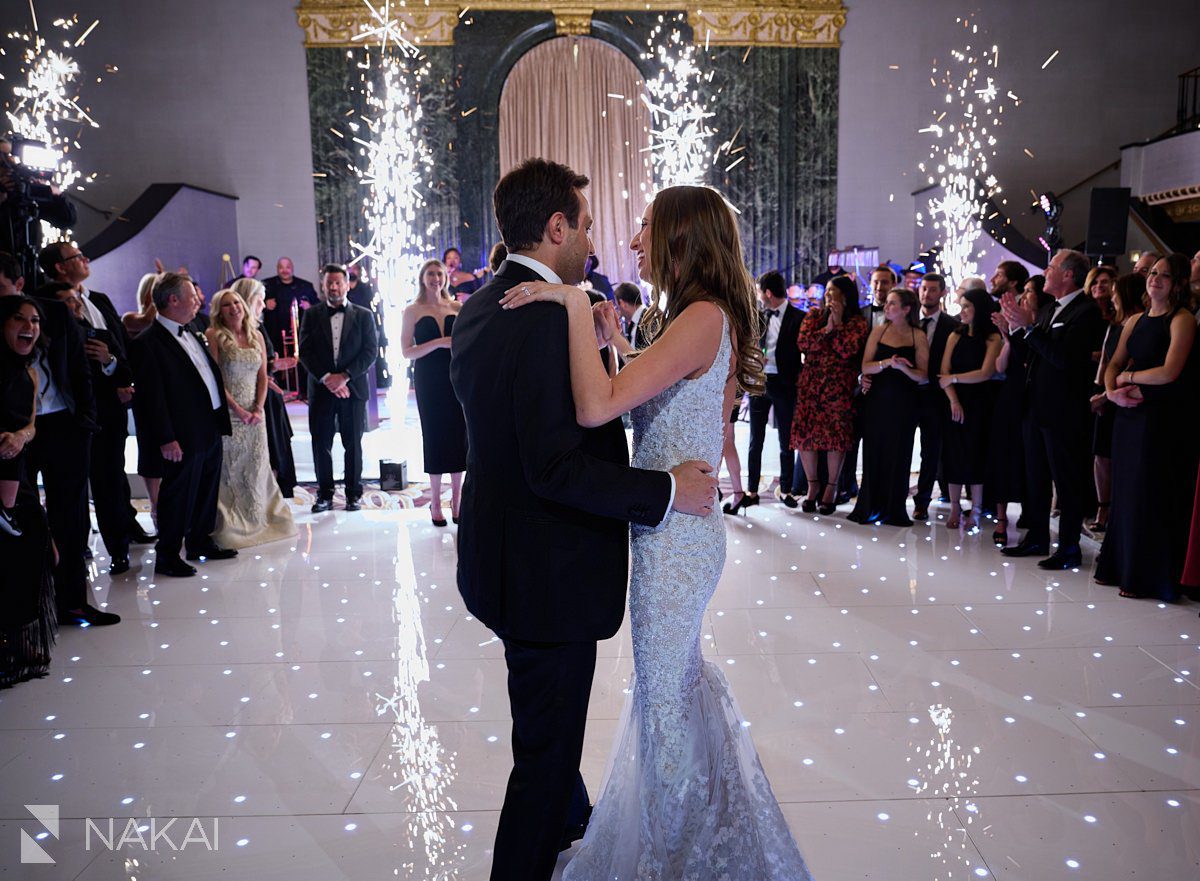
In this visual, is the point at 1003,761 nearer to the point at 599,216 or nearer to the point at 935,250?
the point at 935,250

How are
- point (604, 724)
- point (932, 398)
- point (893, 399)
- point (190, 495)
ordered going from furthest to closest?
point (932, 398) → point (893, 399) → point (190, 495) → point (604, 724)

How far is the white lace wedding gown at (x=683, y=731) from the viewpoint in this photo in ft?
6.44

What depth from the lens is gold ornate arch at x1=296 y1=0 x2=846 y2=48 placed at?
1198 cm

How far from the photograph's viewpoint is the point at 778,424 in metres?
6.31

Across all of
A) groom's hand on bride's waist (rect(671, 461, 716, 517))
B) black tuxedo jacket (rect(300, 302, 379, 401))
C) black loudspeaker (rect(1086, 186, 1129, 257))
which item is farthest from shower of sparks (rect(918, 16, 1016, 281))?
groom's hand on bride's waist (rect(671, 461, 716, 517))

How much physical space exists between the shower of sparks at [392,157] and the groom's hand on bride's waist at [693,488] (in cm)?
1061

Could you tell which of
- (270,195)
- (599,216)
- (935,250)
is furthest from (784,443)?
(270,195)

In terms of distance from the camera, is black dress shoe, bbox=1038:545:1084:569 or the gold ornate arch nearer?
black dress shoe, bbox=1038:545:1084:569

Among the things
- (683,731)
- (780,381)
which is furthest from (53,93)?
(683,731)

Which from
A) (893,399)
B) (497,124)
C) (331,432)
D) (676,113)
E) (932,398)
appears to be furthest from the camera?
(676,113)

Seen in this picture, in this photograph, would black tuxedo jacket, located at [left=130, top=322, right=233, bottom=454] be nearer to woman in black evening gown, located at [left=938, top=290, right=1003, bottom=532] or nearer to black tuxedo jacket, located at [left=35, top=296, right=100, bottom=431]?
black tuxedo jacket, located at [left=35, top=296, right=100, bottom=431]

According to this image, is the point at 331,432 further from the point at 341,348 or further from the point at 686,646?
the point at 686,646

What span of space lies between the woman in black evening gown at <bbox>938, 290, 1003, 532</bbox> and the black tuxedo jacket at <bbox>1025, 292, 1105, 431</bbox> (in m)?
0.63

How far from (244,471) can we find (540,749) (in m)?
4.02
